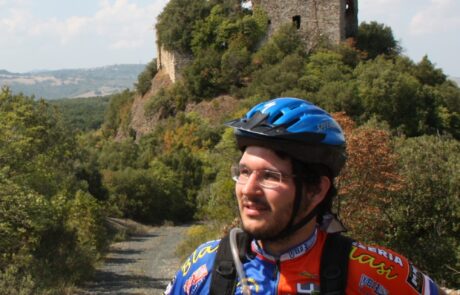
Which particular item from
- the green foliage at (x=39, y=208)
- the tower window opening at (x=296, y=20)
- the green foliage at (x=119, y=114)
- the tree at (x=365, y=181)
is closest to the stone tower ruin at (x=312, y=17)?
the tower window opening at (x=296, y=20)

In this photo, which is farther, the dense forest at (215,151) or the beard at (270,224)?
the dense forest at (215,151)

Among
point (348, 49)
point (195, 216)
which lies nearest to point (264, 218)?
point (348, 49)

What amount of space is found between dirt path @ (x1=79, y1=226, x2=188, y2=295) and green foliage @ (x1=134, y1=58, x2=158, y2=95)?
42.7 feet

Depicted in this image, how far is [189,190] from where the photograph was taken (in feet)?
134

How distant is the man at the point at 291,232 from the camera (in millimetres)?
2262

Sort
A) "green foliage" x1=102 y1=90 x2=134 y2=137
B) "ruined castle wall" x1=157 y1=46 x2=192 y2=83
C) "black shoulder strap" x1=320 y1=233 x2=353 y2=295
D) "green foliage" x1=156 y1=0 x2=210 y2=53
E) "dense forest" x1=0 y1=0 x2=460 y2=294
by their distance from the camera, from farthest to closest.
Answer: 1. "green foliage" x1=102 y1=90 x2=134 y2=137
2. "ruined castle wall" x1=157 y1=46 x2=192 y2=83
3. "green foliage" x1=156 y1=0 x2=210 y2=53
4. "dense forest" x1=0 y1=0 x2=460 y2=294
5. "black shoulder strap" x1=320 y1=233 x2=353 y2=295

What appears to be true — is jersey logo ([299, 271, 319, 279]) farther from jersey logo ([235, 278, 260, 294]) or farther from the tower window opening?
the tower window opening

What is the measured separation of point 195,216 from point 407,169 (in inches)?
1023

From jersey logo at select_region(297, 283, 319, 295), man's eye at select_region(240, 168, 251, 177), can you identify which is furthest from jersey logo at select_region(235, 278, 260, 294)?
man's eye at select_region(240, 168, 251, 177)

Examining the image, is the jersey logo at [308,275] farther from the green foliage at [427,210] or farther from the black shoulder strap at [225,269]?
the green foliage at [427,210]

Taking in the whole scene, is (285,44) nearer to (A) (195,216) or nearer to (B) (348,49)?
(B) (348,49)

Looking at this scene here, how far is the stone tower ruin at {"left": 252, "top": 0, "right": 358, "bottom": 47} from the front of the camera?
3375cm

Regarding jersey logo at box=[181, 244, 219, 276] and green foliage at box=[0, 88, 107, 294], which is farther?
green foliage at box=[0, 88, 107, 294]

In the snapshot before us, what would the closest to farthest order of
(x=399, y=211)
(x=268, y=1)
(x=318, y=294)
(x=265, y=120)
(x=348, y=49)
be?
1. (x=318, y=294)
2. (x=265, y=120)
3. (x=399, y=211)
4. (x=348, y=49)
5. (x=268, y=1)
